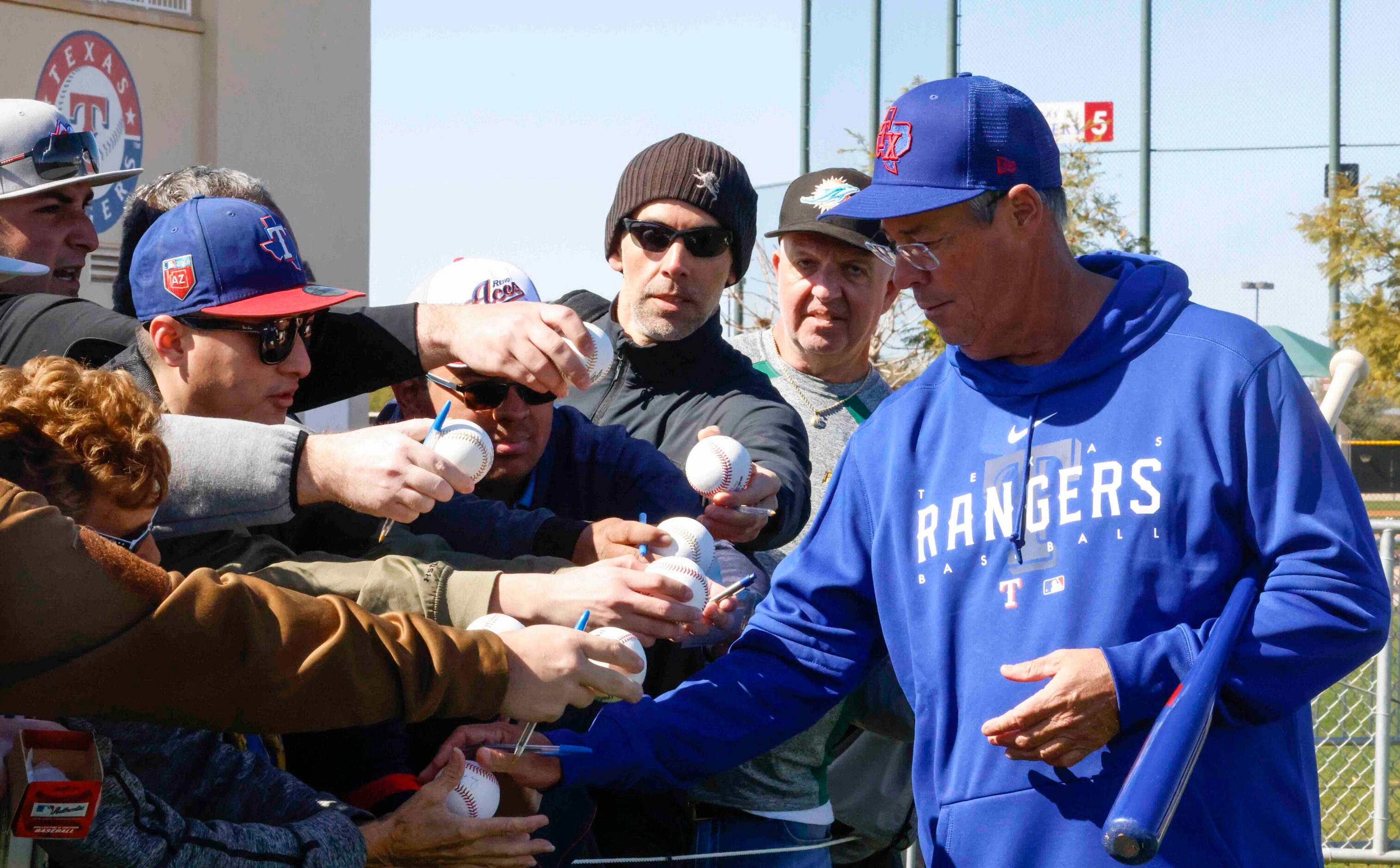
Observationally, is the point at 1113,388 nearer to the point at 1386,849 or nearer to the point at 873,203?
the point at 873,203

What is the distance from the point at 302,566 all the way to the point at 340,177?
907 centimetres

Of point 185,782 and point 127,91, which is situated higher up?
point 127,91

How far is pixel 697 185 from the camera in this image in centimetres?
389

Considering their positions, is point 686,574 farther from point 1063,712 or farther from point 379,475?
point 1063,712

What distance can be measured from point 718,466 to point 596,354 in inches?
18.0

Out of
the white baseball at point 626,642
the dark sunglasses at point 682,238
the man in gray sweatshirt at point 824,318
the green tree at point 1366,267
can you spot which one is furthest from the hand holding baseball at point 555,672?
the green tree at point 1366,267

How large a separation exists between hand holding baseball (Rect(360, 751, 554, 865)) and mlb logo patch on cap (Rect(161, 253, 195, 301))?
3.34ft

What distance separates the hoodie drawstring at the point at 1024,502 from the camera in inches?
99.3

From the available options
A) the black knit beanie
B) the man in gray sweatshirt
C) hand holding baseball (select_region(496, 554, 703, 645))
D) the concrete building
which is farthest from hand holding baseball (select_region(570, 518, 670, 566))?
the concrete building

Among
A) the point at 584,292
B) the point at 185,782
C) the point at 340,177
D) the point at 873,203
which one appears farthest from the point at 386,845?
the point at 340,177

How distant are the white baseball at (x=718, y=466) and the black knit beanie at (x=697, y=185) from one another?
42.8 inches

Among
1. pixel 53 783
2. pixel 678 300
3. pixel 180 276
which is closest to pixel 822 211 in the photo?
pixel 678 300

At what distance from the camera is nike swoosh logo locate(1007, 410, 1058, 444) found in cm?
259

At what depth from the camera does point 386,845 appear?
240 centimetres
